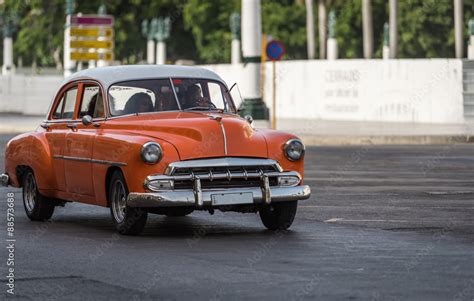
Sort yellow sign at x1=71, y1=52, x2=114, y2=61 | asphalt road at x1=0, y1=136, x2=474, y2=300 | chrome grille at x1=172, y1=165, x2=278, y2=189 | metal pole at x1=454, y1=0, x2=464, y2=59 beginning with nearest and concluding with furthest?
1. asphalt road at x1=0, y1=136, x2=474, y2=300
2. chrome grille at x1=172, y1=165, x2=278, y2=189
3. yellow sign at x1=71, y1=52, x2=114, y2=61
4. metal pole at x1=454, y1=0, x2=464, y2=59

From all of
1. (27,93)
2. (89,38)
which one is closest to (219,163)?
(89,38)

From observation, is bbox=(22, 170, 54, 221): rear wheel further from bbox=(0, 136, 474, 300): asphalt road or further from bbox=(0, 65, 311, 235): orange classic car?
bbox=(0, 136, 474, 300): asphalt road

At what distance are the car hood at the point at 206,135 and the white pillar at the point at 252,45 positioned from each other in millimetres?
21860

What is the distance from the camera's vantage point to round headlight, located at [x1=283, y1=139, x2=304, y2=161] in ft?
48.2

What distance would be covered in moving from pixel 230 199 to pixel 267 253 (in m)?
1.34

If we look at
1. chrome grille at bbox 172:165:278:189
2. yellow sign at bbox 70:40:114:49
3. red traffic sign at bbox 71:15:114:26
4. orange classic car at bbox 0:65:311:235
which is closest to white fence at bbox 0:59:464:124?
yellow sign at bbox 70:40:114:49

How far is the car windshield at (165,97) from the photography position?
15570mm

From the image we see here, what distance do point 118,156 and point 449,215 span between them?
3908 millimetres

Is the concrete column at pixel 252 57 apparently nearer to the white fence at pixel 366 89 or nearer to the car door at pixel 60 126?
the white fence at pixel 366 89

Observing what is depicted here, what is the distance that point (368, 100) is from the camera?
158ft

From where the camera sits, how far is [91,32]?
4969 cm

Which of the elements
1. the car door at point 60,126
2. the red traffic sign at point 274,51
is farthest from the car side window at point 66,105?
the red traffic sign at point 274,51

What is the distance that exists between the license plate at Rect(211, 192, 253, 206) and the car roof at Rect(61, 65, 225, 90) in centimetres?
218

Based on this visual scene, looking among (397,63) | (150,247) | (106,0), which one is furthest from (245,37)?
(106,0)
